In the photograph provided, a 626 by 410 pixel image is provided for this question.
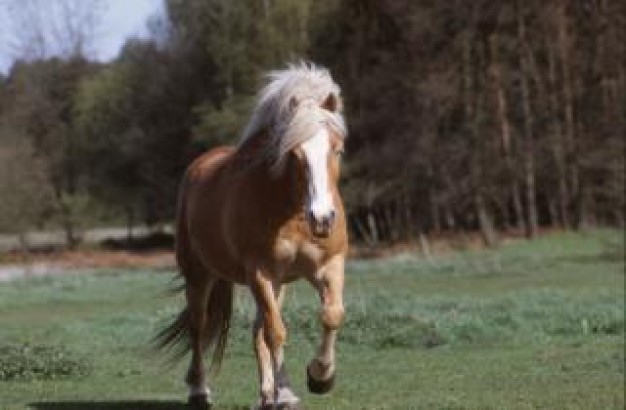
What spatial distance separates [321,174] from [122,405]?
135 inches

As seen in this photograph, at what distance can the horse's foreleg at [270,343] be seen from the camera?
328 inches

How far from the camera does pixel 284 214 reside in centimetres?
819

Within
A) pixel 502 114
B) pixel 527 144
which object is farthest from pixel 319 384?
pixel 527 144

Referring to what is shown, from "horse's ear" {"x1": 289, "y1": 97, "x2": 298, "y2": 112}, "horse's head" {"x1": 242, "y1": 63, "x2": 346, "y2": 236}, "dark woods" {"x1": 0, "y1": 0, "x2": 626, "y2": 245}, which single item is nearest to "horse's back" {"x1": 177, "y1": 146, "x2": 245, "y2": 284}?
"horse's head" {"x1": 242, "y1": 63, "x2": 346, "y2": 236}

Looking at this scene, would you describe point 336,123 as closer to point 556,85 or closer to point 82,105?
point 556,85

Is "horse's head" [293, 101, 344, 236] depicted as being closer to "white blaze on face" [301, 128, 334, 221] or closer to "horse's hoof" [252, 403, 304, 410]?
"white blaze on face" [301, 128, 334, 221]

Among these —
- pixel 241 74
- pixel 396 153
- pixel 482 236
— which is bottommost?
pixel 482 236

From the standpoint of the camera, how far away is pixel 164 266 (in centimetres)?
4844

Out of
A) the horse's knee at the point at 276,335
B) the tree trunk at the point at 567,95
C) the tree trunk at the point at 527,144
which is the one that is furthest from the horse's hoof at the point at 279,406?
the tree trunk at the point at 567,95

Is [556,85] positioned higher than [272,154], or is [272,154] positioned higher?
[272,154]

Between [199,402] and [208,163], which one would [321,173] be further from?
[199,402]

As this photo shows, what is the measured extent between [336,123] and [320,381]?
6.05 feet

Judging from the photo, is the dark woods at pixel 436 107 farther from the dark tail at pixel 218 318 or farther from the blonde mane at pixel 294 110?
the blonde mane at pixel 294 110

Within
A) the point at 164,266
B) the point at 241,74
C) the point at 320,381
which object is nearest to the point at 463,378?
the point at 320,381
